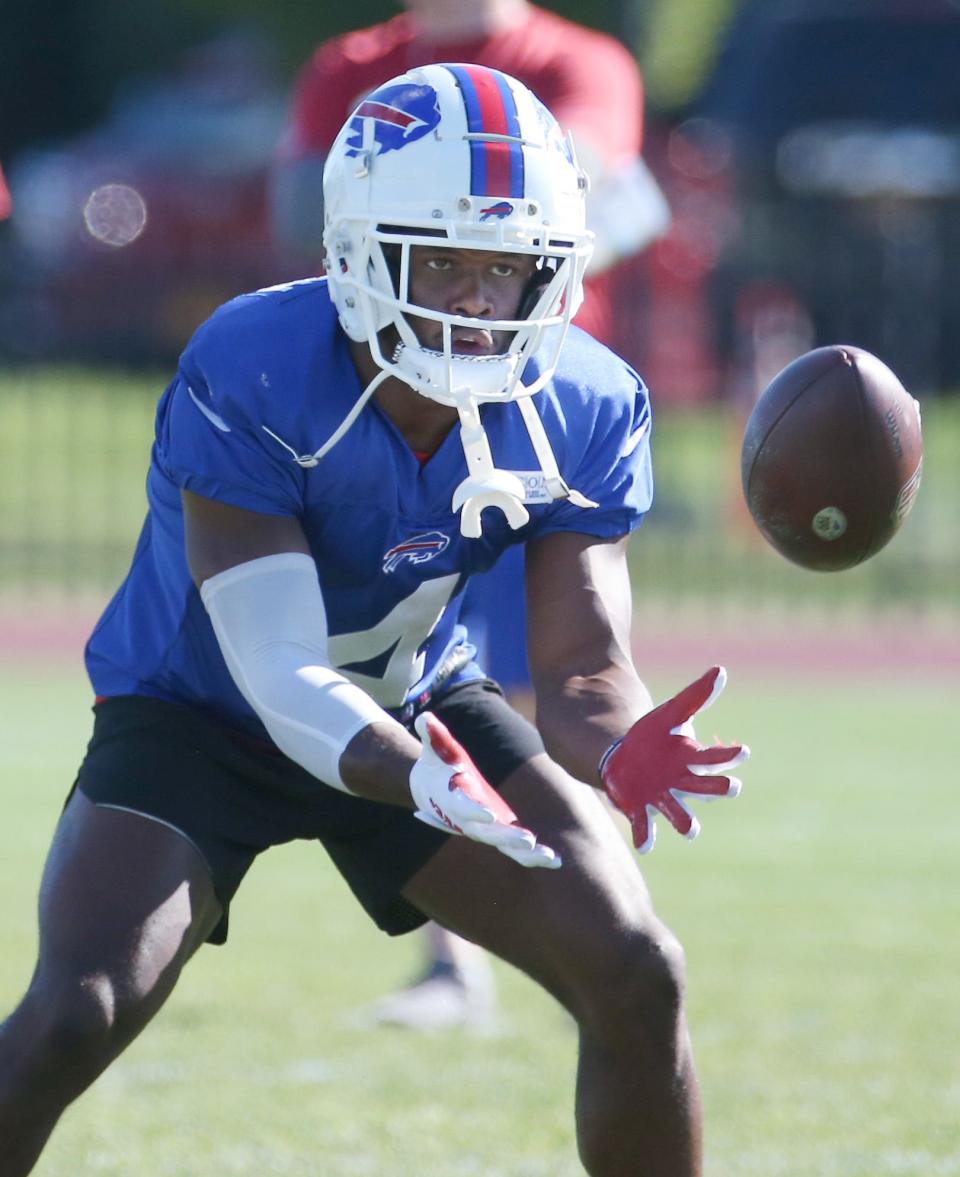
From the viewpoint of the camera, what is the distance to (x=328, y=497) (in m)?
3.46

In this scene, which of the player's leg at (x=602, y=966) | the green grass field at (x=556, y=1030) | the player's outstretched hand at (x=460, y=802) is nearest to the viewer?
the player's outstretched hand at (x=460, y=802)

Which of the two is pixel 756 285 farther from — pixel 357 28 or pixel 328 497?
pixel 328 497

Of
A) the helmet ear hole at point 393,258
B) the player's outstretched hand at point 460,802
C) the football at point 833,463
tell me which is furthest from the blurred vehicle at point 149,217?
the player's outstretched hand at point 460,802

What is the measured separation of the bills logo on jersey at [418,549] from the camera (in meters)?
3.54

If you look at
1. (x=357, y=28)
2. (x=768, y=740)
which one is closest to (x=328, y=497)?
(x=768, y=740)

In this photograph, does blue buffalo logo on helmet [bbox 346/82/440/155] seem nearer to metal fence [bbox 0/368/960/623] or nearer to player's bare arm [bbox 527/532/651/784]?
player's bare arm [bbox 527/532/651/784]

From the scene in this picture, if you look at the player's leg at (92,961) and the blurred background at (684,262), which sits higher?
the player's leg at (92,961)

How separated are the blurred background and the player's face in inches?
294

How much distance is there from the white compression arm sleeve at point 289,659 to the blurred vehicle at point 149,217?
10.2 m

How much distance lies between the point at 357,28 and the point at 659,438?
817 cm

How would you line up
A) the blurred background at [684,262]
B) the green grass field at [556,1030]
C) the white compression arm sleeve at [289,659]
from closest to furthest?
the white compression arm sleeve at [289,659], the green grass field at [556,1030], the blurred background at [684,262]

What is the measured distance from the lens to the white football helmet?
338 centimetres

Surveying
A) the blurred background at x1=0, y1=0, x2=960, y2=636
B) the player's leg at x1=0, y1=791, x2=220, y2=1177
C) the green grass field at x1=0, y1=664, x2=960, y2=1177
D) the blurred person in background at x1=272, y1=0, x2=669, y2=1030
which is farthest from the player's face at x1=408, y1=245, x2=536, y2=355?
the blurred background at x1=0, y1=0, x2=960, y2=636

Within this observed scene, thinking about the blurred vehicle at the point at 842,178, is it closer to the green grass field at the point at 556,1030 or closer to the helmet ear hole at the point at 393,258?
the green grass field at the point at 556,1030
